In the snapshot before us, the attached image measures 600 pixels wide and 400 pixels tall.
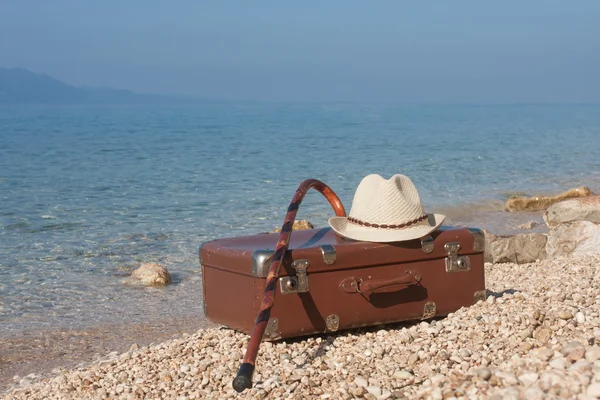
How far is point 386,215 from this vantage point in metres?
5.09

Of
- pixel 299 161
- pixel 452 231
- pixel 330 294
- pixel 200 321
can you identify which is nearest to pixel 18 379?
pixel 200 321

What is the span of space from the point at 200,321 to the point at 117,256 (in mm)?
3308

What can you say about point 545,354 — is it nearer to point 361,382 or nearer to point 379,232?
point 361,382

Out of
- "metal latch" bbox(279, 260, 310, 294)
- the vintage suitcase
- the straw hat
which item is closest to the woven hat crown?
the straw hat

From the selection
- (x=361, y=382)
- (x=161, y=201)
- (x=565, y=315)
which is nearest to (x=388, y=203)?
(x=565, y=315)

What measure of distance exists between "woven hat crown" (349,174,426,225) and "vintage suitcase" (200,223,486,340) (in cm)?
16

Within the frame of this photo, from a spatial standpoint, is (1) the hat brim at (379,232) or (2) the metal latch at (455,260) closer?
(1) the hat brim at (379,232)

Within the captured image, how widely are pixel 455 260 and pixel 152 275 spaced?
4524mm

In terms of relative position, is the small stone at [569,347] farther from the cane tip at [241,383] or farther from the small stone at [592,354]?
the cane tip at [241,383]

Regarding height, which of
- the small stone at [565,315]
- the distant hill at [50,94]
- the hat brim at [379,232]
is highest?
the hat brim at [379,232]

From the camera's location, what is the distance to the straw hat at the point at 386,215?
5082 mm

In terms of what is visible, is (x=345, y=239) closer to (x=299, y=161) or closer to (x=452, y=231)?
(x=452, y=231)

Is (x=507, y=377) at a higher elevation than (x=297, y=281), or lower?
lower

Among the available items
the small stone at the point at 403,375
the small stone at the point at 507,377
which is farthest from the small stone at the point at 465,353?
the small stone at the point at 507,377
